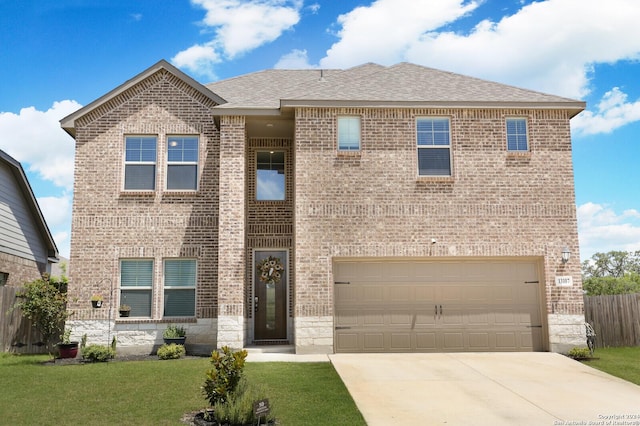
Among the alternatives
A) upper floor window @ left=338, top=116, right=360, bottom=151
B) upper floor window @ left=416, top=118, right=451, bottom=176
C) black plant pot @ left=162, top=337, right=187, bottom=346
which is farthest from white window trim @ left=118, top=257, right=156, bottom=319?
upper floor window @ left=416, top=118, right=451, bottom=176

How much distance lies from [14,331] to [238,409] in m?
11.1

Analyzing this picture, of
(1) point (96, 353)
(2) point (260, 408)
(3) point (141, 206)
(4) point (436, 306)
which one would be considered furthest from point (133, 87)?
(2) point (260, 408)

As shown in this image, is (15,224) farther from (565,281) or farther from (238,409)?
(565,281)

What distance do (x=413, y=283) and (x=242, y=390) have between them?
6915mm

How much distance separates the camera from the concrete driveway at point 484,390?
312 inches

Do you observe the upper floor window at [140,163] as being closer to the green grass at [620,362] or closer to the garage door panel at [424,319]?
the garage door panel at [424,319]

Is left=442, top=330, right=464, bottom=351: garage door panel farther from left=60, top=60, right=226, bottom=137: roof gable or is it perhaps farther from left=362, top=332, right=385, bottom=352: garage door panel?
left=60, top=60, right=226, bottom=137: roof gable

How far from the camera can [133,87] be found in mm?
15297

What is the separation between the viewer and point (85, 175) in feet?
48.8

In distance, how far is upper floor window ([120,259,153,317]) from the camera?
14.4 meters

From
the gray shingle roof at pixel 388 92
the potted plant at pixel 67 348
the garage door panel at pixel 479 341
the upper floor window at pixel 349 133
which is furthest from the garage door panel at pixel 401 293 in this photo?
the potted plant at pixel 67 348

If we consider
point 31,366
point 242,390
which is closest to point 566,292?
point 242,390

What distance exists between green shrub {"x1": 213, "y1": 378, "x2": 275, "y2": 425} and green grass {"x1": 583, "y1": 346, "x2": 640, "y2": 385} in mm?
7622

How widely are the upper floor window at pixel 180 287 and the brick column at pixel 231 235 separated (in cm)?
159
